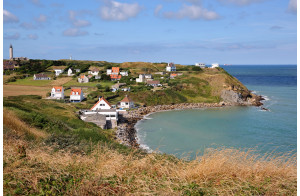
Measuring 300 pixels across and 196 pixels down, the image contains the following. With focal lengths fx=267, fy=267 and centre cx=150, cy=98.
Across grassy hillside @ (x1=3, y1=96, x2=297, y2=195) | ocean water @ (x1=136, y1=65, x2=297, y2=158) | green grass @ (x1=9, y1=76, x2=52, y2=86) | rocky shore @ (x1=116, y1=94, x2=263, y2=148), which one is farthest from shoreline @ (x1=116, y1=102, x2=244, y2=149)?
green grass @ (x1=9, y1=76, x2=52, y2=86)

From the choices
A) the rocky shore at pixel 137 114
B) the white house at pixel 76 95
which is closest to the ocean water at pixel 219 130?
the rocky shore at pixel 137 114

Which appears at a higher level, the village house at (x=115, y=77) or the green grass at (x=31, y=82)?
the village house at (x=115, y=77)

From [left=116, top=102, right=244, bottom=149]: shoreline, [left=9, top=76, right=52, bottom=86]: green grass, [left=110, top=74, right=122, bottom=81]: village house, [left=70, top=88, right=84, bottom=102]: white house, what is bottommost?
[left=116, top=102, right=244, bottom=149]: shoreline

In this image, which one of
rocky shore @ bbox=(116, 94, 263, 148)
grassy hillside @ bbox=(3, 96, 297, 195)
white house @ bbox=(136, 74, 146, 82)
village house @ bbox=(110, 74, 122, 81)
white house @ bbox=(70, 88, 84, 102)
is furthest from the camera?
village house @ bbox=(110, 74, 122, 81)

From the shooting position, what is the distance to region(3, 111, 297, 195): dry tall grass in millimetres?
4887

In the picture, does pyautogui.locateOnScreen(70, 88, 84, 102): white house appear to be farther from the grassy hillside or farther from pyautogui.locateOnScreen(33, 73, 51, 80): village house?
the grassy hillside

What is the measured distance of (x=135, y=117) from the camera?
42.5 metres

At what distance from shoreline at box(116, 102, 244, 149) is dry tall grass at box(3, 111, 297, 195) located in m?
20.5

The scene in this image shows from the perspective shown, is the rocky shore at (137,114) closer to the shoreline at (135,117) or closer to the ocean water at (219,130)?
the shoreline at (135,117)

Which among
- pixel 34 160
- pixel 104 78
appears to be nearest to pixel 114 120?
pixel 34 160

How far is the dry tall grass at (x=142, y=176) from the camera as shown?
489 centimetres

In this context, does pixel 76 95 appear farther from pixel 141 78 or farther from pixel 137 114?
pixel 141 78

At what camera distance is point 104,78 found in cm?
7275

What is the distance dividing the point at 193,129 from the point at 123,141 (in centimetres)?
1114
